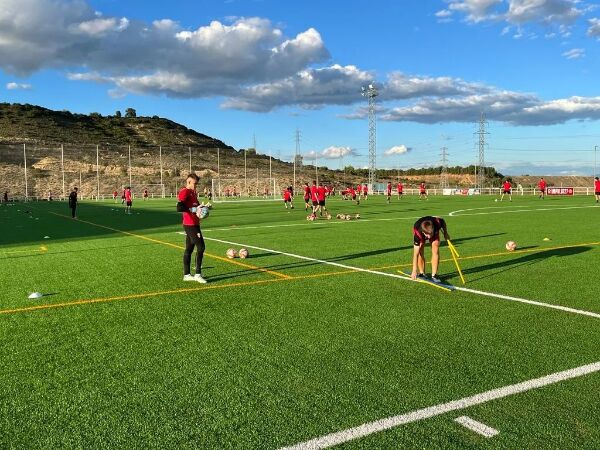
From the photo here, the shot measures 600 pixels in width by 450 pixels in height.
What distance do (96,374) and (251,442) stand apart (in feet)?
6.94

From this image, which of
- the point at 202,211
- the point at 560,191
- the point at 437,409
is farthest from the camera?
the point at 560,191

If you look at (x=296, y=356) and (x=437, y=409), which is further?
(x=296, y=356)

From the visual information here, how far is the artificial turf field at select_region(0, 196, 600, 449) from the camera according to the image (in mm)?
3980

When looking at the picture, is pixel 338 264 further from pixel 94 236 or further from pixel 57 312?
pixel 94 236

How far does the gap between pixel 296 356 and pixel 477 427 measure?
2.14m

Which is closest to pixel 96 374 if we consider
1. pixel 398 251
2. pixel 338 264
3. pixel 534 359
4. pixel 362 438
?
pixel 362 438

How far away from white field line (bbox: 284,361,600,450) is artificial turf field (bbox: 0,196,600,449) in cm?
2

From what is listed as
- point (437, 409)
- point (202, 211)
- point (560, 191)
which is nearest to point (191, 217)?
point (202, 211)

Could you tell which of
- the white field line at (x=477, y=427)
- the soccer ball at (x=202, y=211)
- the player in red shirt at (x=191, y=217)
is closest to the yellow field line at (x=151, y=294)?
the player in red shirt at (x=191, y=217)

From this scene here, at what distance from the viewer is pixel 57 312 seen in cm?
769

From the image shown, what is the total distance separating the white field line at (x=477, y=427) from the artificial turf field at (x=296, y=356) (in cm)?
6

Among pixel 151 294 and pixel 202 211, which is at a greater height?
pixel 202 211

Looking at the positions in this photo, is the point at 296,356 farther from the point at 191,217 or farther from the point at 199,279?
the point at 191,217

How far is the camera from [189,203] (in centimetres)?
991
